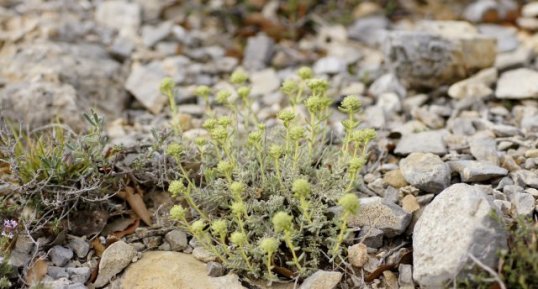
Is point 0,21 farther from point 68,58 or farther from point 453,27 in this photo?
point 453,27

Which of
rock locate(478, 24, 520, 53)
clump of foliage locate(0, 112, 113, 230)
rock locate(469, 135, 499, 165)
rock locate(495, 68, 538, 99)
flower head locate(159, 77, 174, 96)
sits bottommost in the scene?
rock locate(478, 24, 520, 53)

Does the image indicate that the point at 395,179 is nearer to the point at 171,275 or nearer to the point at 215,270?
the point at 215,270

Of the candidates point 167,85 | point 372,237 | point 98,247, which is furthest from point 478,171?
point 98,247

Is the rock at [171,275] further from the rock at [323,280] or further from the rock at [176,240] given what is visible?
the rock at [323,280]

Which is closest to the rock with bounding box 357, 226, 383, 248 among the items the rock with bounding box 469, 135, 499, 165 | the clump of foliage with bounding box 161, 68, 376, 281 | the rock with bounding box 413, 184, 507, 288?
the clump of foliage with bounding box 161, 68, 376, 281

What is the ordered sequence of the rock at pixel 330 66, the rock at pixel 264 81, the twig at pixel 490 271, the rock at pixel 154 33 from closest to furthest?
the twig at pixel 490 271 → the rock at pixel 264 81 → the rock at pixel 330 66 → the rock at pixel 154 33

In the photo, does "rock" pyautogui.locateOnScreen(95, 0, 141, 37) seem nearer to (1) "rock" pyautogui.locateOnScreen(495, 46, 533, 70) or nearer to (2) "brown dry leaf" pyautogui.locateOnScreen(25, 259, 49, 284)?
(2) "brown dry leaf" pyautogui.locateOnScreen(25, 259, 49, 284)

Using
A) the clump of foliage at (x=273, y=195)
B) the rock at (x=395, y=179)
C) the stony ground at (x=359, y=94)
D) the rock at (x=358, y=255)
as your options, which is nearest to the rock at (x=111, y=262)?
the stony ground at (x=359, y=94)

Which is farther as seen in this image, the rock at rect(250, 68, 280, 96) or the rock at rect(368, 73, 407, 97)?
the rock at rect(250, 68, 280, 96)
